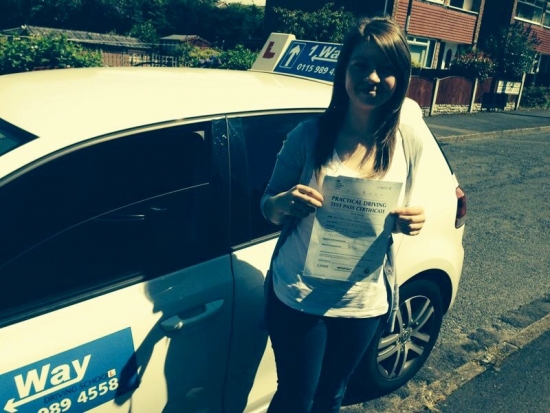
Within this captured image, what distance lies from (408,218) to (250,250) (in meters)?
0.70

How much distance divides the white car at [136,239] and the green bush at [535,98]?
2426 cm

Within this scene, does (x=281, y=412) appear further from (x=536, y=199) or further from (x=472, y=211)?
(x=536, y=199)

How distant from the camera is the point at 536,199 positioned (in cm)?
739

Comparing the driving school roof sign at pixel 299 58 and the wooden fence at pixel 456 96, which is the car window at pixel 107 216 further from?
the wooden fence at pixel 456 96

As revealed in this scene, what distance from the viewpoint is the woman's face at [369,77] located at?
1.72 metres

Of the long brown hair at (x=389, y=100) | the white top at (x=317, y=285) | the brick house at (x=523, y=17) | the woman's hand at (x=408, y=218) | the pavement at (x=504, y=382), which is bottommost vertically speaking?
the pavement at (x=504, y=382)

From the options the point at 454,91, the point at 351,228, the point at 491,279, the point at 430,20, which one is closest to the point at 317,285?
the point at 351,228

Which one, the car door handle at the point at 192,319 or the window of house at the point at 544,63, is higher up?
the window of house at the point at 544,63

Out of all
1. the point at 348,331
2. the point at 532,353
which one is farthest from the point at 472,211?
the point at 348,331

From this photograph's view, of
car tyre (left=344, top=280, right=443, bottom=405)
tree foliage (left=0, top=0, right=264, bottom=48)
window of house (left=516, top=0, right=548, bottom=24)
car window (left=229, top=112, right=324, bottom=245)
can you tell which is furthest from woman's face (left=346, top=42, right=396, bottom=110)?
tree foliage (left=0, top=0, right=264, bottom=48)

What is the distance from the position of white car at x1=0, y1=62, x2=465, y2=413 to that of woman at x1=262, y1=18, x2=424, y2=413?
26 cm

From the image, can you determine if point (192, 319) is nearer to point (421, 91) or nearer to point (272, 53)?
point (272, 53)

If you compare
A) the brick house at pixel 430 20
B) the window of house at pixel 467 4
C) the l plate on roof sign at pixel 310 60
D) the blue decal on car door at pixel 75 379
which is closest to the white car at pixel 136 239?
the blue decal on car door at pixel 75 379

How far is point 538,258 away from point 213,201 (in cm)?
439
